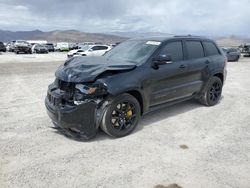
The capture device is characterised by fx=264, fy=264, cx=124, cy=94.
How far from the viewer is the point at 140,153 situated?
4.07m

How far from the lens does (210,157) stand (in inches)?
156

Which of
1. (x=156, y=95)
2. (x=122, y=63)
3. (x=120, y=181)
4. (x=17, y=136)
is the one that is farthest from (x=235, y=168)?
(x=17, y=136)

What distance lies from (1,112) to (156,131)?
141 inches

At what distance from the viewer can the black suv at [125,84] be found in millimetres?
4266

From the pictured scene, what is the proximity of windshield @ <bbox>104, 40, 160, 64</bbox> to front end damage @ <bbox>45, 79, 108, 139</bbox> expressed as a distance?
1.15 metres

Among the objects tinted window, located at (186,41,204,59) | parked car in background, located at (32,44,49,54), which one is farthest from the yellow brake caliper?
parked car in background, located at (32,44,49,54)

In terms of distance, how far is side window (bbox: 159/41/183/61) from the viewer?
17.6ft

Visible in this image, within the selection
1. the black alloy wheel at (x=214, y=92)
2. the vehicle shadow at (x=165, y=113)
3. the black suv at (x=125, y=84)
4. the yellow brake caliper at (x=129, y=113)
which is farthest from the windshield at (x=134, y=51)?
the black alloy wheel at (x=214, y=92)

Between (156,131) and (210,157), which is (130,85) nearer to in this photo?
(156,131)

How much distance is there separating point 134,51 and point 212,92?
98.6 inches

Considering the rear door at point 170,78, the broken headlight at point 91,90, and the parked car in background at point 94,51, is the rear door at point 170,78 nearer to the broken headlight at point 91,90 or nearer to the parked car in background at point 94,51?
the broken headlight at point 91,90

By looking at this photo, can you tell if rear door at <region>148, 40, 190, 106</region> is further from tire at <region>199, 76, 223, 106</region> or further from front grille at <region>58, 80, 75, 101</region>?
front grille at <region>58, 80, 75, 101</region>

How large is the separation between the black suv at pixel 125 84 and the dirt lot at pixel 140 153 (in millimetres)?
358

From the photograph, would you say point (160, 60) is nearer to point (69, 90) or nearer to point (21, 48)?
point (69, 90)
